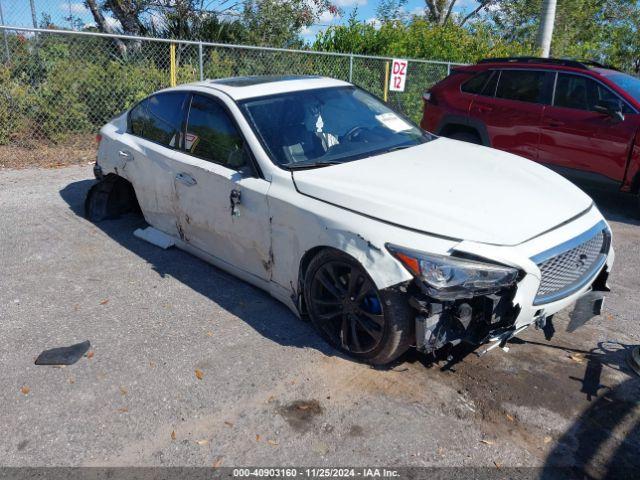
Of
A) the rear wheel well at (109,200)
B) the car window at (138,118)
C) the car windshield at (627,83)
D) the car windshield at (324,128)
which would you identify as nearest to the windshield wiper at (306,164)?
the car windshield at (324,128)

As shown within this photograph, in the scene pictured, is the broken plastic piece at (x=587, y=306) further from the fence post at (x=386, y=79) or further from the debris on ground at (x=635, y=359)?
the fence post at (x=386, y=79)

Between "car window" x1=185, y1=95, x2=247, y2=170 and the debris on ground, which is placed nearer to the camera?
the debris on ground

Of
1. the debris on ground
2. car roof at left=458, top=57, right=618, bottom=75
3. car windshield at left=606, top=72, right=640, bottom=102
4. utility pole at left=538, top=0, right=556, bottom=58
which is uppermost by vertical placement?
utility pole at left=538, top=0, right=556, bottom=58

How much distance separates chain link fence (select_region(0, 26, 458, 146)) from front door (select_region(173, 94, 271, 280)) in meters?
5.18

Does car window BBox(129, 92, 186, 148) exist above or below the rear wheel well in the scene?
above

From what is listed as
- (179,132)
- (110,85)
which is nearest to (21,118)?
(110,85)

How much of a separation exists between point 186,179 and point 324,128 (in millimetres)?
1187

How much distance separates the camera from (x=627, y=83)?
707 cm

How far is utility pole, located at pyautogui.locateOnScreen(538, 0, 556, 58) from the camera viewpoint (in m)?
12.7

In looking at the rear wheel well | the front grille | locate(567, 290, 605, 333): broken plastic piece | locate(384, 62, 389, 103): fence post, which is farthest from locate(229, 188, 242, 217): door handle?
locate(384, 62, 389, 103): fence post

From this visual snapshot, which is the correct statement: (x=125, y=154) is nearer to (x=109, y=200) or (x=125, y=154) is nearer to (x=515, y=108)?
(x=109, y=200)

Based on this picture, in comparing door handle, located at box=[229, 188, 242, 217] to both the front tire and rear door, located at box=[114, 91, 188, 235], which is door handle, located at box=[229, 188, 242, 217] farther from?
rear door, located at box=[114, 91, 188, 235]

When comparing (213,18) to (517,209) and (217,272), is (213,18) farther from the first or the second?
(517,209)

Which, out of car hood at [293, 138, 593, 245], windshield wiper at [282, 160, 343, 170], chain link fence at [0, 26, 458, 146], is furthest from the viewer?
chain link fence at [0, 26, 458, 146]
